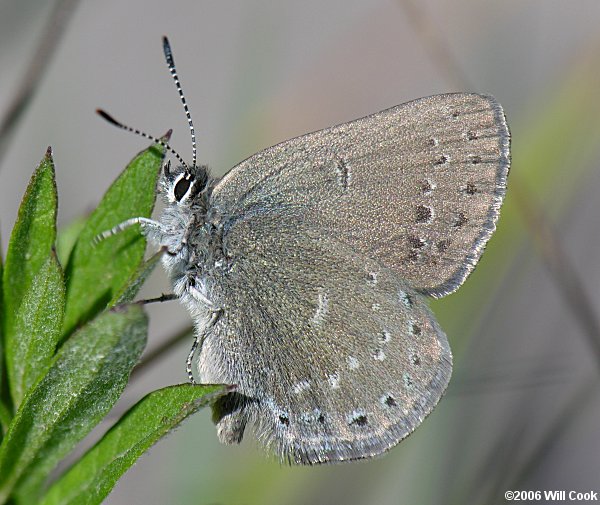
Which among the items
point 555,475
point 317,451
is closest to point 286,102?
point 317,451

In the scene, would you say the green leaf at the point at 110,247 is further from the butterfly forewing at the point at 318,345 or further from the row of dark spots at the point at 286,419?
the row of dark spots at the point at 286,419

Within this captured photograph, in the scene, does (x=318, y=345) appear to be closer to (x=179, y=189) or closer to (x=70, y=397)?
(x=179, y=189)

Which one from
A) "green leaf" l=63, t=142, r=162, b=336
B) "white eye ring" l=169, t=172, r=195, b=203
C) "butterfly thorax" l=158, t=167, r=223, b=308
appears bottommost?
"butterfly thorax" l=158, t=167, r=223, b=308

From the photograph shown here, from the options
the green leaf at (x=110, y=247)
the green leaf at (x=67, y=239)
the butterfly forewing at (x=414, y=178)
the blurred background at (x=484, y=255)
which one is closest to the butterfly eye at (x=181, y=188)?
the butterfly forewing at (x=414, y=178)

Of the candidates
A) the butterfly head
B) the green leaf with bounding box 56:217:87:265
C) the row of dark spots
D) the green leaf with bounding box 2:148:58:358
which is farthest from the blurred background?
the green leaf with bounding box 2:148:58:358

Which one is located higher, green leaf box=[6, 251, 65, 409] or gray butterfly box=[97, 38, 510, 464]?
green leaf box=[6, 251, 65, 409]

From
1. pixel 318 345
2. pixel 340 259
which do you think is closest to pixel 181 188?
pixel 340 259

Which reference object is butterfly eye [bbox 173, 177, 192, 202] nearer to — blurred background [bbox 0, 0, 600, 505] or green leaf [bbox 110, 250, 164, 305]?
blurred background [bbox 0, 0, 600, 505]
